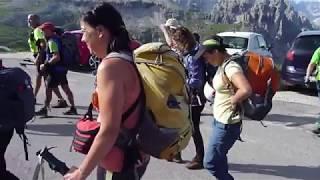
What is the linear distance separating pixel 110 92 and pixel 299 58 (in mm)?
11273

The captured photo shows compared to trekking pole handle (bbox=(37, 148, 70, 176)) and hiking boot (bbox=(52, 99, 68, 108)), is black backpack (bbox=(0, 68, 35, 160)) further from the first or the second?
hiking boot (bbox=(52, 99, 68, 108))

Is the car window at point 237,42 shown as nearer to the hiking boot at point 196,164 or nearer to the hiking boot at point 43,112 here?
the hiking boot at point 43,112

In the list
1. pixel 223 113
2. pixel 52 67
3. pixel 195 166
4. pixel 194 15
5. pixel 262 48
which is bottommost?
pixel 194 15

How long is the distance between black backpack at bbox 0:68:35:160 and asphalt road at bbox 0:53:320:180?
171 cm

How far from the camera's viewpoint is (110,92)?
2.66 m

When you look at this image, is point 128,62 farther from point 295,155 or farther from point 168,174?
point 295,155

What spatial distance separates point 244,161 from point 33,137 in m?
3.00

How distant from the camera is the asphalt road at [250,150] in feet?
20.0

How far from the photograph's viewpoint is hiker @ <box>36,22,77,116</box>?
8891mm

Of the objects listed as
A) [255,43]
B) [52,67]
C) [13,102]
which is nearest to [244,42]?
[255,43]

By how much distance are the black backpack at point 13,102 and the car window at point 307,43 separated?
10.3 m

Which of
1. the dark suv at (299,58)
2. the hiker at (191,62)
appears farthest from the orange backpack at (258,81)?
the dark suv at (299,58)

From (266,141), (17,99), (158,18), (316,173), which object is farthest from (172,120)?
(158,18)

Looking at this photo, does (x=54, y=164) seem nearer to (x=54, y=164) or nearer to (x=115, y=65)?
(x=54, y=164)
